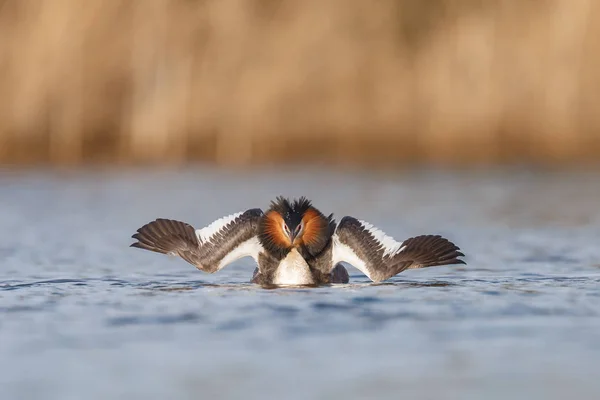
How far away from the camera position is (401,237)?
16.1m

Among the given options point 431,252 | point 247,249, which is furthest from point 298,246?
point 431,252

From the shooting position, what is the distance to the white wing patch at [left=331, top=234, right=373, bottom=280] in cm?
1127

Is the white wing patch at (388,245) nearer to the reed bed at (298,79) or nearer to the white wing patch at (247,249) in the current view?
the white wing patch at (247,249)

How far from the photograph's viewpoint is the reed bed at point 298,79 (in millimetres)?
23766

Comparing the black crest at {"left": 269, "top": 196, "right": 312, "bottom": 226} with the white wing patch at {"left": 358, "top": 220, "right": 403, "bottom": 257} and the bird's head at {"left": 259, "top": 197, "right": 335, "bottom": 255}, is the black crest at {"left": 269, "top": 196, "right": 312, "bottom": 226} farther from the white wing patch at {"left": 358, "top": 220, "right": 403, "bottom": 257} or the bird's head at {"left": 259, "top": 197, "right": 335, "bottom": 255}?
the white wing patch at {"left": 358, "top": 220, "right": 403, "bottom": 257}

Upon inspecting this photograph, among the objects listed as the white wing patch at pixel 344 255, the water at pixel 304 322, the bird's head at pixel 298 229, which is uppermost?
the bird's head at pixel 298 229

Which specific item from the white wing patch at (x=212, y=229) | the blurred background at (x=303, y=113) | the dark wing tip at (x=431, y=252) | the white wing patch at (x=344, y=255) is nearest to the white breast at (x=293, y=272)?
the white wing patch at (x=344, y=255)

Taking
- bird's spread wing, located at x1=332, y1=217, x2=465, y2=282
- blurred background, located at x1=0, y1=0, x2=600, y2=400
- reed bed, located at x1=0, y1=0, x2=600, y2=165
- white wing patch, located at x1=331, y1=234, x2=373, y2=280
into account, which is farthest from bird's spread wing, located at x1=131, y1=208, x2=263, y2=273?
reed bed, located at x1=0, y1=0, x2=600, y2=165

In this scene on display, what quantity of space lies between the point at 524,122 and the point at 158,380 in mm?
17320

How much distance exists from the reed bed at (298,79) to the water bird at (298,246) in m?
12.2

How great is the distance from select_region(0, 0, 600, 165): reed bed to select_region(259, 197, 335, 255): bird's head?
1255cm

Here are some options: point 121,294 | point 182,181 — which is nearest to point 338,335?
point 121,294

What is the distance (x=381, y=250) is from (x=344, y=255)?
31 cm

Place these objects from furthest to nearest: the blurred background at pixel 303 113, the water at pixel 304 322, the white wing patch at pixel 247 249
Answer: the blurred background at pixel 303 113
the white wing patch at pixel 247 249
the water at pixel 304 322
